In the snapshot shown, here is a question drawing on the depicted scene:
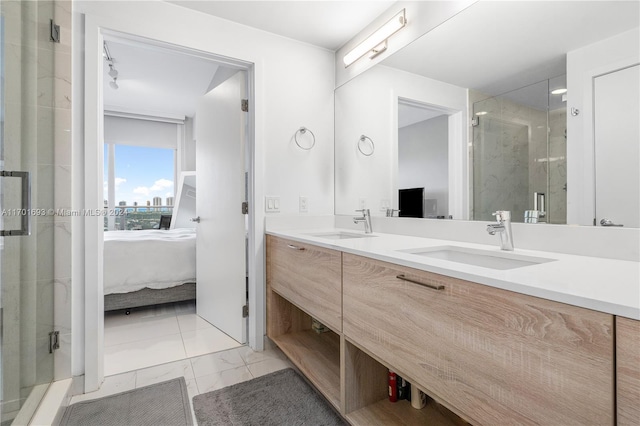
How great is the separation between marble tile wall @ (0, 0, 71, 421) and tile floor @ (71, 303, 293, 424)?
34 centimetres

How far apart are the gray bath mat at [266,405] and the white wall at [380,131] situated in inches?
45.1

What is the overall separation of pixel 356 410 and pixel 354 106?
1.88 meters

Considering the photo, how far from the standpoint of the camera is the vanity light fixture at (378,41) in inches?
72.3

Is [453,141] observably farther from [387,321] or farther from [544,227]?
[387,321]

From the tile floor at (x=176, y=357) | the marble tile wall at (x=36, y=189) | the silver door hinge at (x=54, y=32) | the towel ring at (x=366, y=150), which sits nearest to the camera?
the marble tile wall at (x=36, y=189)

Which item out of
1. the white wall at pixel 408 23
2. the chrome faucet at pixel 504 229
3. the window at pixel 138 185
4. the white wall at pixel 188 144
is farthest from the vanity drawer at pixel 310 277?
the white wall at pixel 188 144

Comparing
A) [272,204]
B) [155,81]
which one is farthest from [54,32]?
[155,81]

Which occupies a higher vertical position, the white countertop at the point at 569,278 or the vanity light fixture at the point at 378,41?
the vanity light fixture at the point at 378,41

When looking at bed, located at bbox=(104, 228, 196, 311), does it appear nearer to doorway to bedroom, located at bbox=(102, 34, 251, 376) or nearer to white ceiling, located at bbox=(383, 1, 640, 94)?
doorway to bedroom, located at bbox=(102, 34, 251, 376)

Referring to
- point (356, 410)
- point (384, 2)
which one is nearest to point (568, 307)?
point (356, 410)

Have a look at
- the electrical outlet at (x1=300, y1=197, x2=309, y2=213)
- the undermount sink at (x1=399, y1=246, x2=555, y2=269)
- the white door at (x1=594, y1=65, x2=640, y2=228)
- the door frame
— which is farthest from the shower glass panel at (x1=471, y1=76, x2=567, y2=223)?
the door frame

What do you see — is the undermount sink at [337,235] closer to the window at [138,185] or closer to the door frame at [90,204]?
the door frame at [90,204]

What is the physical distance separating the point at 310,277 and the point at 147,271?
6.22 feet

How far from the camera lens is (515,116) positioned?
1327 mm
